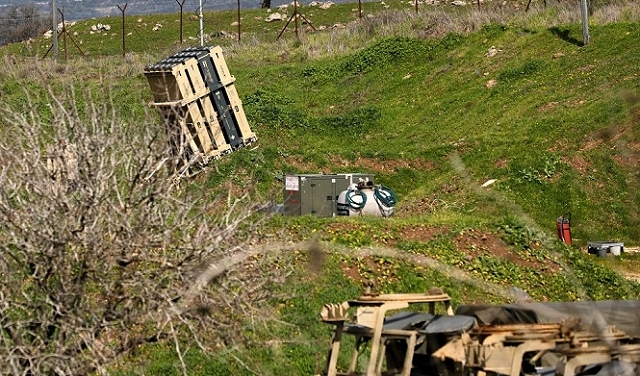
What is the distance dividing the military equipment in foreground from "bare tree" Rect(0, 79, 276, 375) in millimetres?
1496

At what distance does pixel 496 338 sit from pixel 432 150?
65.7 feet

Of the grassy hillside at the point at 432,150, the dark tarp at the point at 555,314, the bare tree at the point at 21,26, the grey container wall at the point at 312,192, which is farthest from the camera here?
the bare tree at the point at 21,26

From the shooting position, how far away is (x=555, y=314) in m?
13.2

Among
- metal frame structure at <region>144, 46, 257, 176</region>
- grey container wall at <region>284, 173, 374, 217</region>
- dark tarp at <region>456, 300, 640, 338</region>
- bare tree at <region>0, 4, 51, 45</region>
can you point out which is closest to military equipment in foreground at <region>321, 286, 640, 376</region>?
dark tarp at <region>456, 300, 640, 338</region>

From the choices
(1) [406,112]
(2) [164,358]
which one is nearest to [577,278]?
(2) [164,358]

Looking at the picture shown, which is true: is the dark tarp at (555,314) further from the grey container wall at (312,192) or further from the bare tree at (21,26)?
the bare tree at (21,26)

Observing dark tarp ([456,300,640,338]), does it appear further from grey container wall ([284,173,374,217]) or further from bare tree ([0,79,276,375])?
grey container wall ([284,173,374,217])

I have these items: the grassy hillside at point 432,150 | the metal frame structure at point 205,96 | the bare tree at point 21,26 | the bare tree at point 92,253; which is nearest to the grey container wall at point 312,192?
the grassy hillside at point 432,150

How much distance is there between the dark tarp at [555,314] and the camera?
12.9 meters

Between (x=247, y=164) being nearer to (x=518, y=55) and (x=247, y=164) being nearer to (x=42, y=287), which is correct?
(x=518, y=55)

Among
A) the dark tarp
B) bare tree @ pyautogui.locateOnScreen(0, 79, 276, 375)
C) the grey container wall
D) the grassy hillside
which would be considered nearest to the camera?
bare tree @ pyautogui.locateOnScreen(0, 79, 276, 375)

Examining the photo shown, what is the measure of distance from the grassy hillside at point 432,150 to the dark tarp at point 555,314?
7.20 ft

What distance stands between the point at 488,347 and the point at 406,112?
2612 centimetres

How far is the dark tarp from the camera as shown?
42.4 feet
